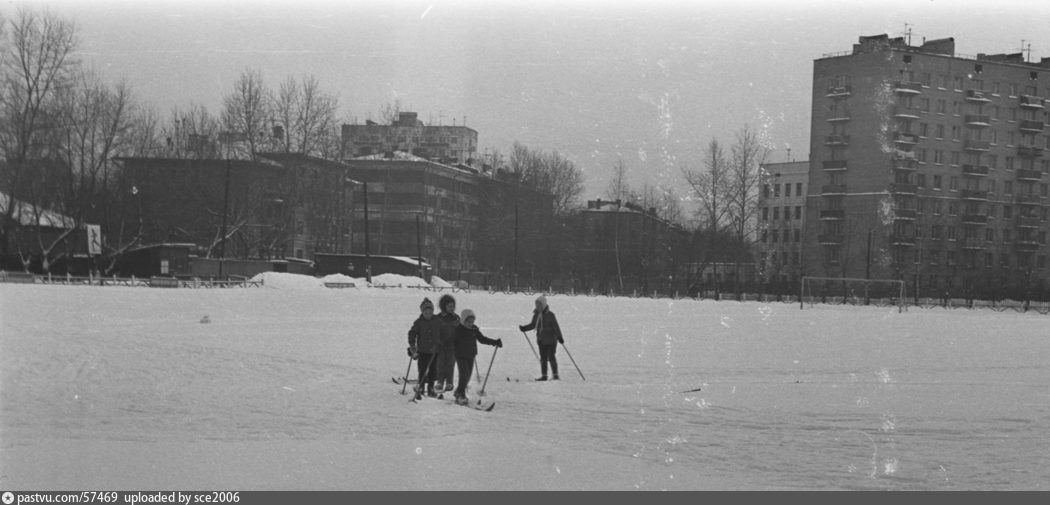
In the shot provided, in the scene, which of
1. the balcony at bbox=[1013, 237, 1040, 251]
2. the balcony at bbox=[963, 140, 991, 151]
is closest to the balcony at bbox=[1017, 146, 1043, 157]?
the balcony at bbox=[963, 140, 991, 151]

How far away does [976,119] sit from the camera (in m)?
82.6

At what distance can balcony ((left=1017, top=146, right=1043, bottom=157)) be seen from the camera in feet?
279

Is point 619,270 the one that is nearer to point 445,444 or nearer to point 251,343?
point 251,343

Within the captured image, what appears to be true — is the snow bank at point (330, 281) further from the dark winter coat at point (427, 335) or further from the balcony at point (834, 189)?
the balcony at point (834, 189)

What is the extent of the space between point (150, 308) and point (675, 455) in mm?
24582

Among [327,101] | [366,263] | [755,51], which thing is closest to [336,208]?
[327,101]

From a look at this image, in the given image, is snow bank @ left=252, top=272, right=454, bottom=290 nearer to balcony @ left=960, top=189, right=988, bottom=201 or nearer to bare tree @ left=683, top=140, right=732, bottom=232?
bare tree @ left=683, top=140, right=732, bottom=232

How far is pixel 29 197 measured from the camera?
53.6m

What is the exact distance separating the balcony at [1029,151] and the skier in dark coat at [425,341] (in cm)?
8428

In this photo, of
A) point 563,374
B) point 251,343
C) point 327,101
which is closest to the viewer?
point 563,374

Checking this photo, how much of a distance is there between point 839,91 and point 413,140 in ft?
129

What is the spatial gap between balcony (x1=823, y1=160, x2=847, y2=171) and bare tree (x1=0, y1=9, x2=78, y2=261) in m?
59.1

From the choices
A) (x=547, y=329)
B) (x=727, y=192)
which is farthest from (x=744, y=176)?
(x=547, y=329)

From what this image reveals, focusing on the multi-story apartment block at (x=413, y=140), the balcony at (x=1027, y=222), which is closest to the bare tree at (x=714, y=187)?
the multi-story apartment block at (x=413, y=140)
